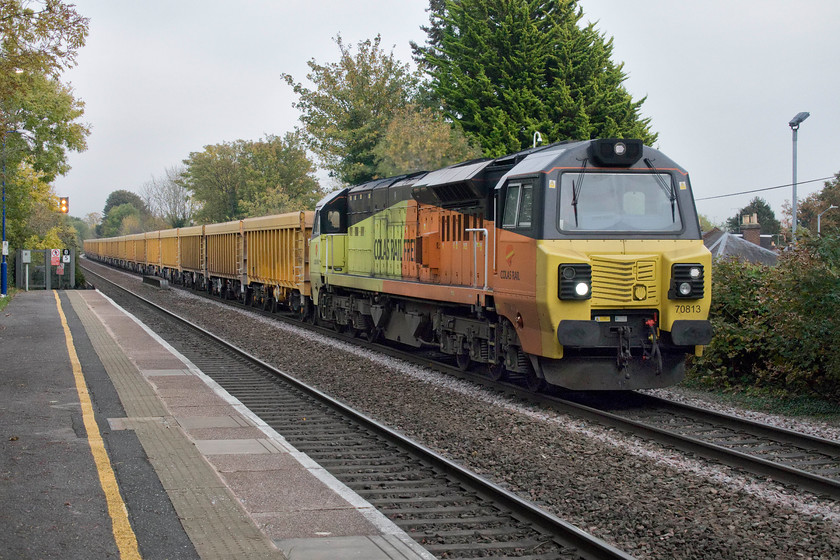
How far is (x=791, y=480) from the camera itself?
7.27m

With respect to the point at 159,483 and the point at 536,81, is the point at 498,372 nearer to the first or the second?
the point at 159,483

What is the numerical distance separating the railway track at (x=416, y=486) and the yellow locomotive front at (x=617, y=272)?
109 inches

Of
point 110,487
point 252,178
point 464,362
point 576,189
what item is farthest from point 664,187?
point 252,178

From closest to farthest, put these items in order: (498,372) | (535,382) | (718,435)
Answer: (718,435), (535,382), (498,372)

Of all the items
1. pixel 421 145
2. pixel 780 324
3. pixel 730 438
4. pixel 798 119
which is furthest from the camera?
pixel 421 145

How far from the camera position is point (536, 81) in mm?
39375

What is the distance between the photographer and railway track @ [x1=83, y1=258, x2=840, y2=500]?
7506 mm

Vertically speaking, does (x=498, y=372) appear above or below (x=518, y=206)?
below

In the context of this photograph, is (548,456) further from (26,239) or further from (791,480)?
(26,239)

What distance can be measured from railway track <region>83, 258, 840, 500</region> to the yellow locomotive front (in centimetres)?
45

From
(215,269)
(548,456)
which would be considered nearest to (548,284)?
(548,456)

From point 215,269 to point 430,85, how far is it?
17699mm

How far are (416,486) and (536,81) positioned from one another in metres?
34.6

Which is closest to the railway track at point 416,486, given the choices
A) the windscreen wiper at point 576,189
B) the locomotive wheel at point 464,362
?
the locomotive wheel at point 464,362
